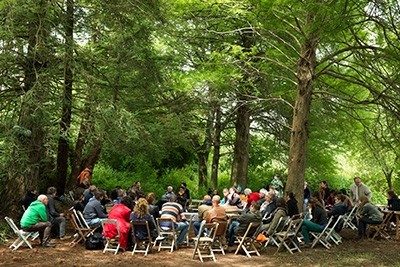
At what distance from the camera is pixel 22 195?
42.6ft

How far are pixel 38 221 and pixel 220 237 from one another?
4.30 m

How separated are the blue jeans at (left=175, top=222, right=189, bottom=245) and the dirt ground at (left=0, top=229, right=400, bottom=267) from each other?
16.0 inches

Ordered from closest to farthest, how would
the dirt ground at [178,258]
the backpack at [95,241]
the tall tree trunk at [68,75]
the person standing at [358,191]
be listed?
the dirt ground at [178,258] → the backpack at [95,241] → the tall tree trunk at [68,75] → the person standing at [358,191]

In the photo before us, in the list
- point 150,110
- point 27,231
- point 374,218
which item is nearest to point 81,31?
point 150,110

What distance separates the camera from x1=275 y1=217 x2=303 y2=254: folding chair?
427 inches

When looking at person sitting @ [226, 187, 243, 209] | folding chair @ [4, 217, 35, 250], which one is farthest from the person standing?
folding chair @ [4, 217, 35, 250]

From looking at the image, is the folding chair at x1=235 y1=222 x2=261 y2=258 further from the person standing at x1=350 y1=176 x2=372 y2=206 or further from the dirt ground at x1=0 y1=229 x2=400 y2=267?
the person standing at x1=350 y1=176 x2=372 y2=206

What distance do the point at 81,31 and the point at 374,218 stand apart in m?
10.5

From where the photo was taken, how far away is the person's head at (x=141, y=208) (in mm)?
10148

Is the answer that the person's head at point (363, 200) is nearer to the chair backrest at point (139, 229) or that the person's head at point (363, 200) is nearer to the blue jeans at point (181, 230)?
the blue jeans at point (181, 230)

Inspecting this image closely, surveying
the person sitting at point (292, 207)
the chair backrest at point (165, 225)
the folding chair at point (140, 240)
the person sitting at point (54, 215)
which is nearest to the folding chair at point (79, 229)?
the person sitting at point (54, 215)

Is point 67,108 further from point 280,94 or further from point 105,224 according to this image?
point 280,94

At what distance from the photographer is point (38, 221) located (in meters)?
10.7

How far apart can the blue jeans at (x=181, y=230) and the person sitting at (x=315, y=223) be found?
9.86 ft
